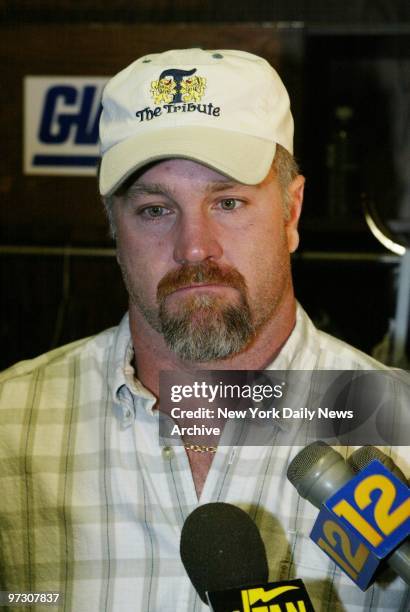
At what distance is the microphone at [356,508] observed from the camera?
0.57 metres

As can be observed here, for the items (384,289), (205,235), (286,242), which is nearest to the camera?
(205,235)

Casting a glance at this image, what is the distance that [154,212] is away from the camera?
31.9 inches

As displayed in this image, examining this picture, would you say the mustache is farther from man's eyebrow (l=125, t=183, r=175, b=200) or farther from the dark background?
the dark background

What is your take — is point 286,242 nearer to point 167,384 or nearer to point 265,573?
point 167,384

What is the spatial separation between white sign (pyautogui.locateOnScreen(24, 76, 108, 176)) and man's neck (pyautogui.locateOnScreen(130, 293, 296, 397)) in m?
0.33

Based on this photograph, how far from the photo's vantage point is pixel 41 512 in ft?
2.73

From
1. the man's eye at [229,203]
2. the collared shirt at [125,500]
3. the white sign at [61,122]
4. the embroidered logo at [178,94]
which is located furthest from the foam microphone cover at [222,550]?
the white sign at [61,122]

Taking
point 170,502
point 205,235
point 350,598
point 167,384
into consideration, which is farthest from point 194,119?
point 350,598

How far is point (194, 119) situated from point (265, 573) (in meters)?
0.45

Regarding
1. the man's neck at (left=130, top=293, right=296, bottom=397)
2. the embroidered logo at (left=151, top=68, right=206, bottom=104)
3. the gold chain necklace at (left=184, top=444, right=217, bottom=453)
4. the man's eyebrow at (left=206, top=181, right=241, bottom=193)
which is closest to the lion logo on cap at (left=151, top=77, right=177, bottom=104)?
the embroidered logo at (left=151, top=68, right=206, bottom=104)

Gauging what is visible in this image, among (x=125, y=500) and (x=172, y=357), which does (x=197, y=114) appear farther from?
(x=125, y=500)

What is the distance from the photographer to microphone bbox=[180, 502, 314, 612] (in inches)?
23.0

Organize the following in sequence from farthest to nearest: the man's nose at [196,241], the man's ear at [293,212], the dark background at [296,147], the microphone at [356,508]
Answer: the dark background at [296,147] → the man's ear at [293,212] → the man's nose at [196,241] → the microphone at [356,508]

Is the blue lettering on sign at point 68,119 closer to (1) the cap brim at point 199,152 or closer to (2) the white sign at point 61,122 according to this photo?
(2) the white sign at point 61,122
